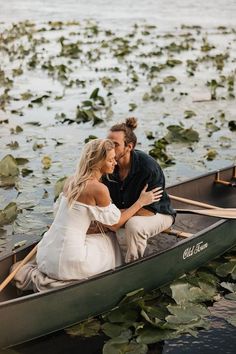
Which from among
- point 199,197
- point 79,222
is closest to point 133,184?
point 79,222

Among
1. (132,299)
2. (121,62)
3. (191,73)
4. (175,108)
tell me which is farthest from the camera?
(121,62)

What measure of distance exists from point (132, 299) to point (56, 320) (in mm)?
687

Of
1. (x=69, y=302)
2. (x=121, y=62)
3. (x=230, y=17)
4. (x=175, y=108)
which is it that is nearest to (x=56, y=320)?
(x=69, y=302)

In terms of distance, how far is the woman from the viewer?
4.84 metres

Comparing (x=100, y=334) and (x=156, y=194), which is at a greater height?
(x=156, y=194)

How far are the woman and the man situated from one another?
341 millimetres

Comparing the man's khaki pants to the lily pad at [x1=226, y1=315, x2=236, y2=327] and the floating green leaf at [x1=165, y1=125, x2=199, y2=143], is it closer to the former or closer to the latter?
the lily pad at [x1=226, y1=315, x2=236, y2=327]

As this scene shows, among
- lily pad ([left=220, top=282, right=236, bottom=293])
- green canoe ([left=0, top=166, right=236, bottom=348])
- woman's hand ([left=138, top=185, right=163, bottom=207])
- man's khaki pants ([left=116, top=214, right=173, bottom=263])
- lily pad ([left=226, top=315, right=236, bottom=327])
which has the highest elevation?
woman's hand ([left=138, top=185, right=163, bottom=207])

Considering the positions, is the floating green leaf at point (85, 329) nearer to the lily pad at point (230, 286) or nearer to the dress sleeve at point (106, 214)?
the dress sleeve at point (106, 214)

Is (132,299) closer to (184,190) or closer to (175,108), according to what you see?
(184,190)

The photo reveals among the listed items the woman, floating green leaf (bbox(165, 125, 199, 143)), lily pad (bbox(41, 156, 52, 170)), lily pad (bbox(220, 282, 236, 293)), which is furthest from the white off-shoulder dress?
floating green leaf (bbox(165, 125, 199, 143))

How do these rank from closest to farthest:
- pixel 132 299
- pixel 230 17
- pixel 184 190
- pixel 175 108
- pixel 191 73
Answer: pixel 132 299, pixel 184 190, pixel 175 108, pixel 191 73, pixel 230 17

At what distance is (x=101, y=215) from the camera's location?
194 inches

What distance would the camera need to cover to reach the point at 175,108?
1277 cm
